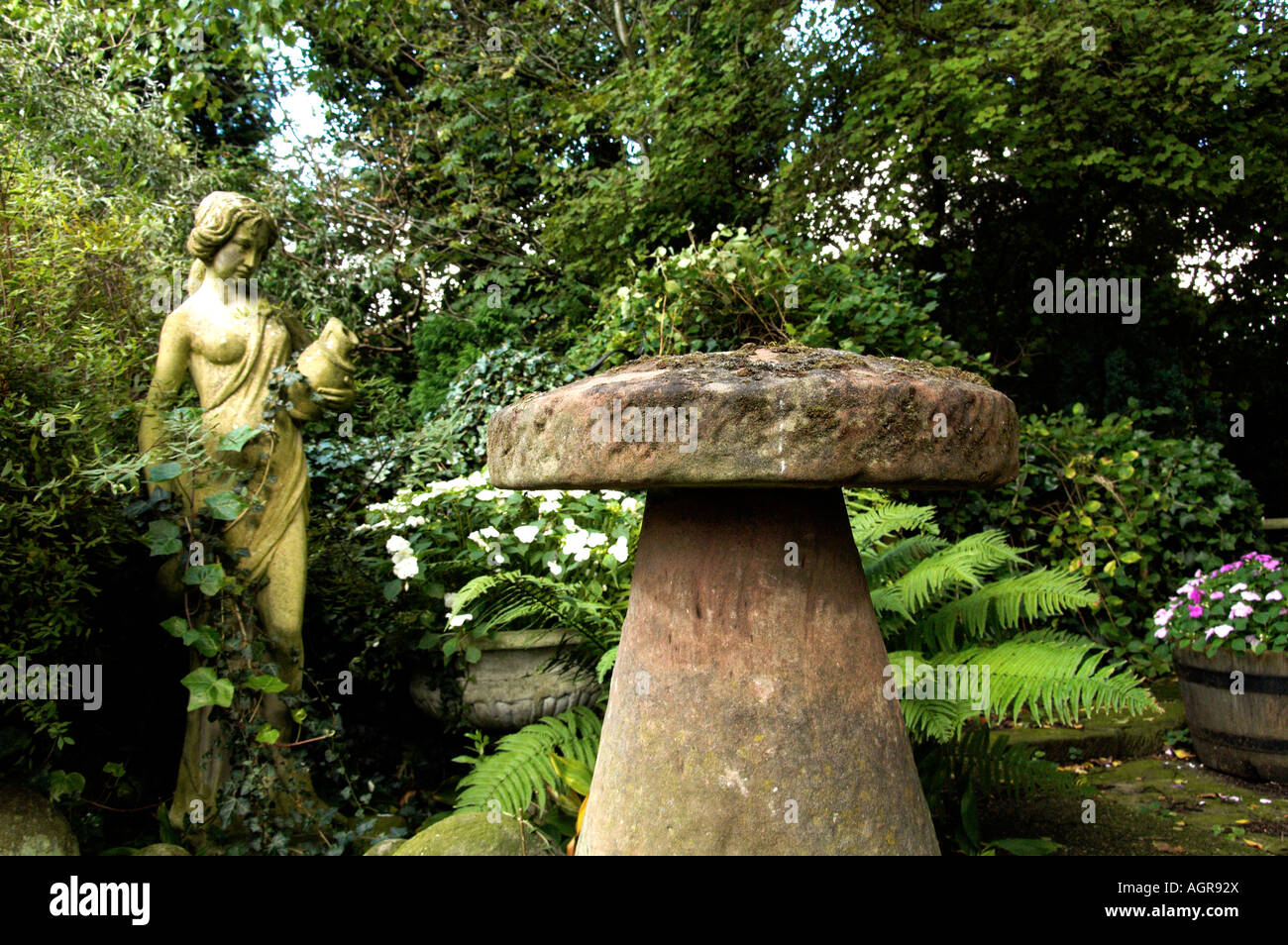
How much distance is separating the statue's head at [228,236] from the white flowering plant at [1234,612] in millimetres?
3984

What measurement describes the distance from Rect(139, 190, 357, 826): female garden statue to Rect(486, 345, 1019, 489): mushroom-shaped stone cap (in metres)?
1.33

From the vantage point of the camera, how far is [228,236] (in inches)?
114

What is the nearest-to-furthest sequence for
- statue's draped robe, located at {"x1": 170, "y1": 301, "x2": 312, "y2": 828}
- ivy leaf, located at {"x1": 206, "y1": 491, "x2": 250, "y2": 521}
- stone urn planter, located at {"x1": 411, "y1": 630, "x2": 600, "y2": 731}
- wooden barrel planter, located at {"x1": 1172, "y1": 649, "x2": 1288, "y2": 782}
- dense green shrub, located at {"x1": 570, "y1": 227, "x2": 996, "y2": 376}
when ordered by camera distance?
ivy leaf, located at {"x1": 206, "y1": 491, "x2": 250, "y2": 521} → statue's draped robe, located at {"x1": 170, "y1": 301, "x2": 312, "y2": 828} → stone urn planter, located at {"x1": 411, "y1": 630, "x2": 600, "y2": 731} → wooden barrel planter, located at {"x1": 1172, "y1": 649, "x2": 1288, "y2": 782} → dense green shrub, located at {"x1": 570, "y1": 227, "x2": 996, "y2": 376}

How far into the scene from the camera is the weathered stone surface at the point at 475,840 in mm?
2291

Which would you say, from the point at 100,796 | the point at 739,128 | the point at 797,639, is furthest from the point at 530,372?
the point at 797,639

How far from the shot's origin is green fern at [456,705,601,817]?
263cm

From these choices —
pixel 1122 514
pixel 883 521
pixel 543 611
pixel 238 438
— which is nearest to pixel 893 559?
pixel 883 521

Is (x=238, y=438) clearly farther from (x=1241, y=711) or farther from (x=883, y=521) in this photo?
(x=1241, y=711)

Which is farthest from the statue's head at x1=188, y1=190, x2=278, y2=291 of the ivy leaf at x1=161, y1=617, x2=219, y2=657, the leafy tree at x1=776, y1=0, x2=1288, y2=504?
the leafy tree at x1=776, y1=0, x2=1288, y2=504

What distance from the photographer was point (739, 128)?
6.65m

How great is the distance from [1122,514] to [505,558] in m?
3.56

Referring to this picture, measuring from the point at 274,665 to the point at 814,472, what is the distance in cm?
191

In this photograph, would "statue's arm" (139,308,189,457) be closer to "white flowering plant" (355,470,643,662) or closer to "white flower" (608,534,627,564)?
"white flowering plant" (355,470,643,662)
